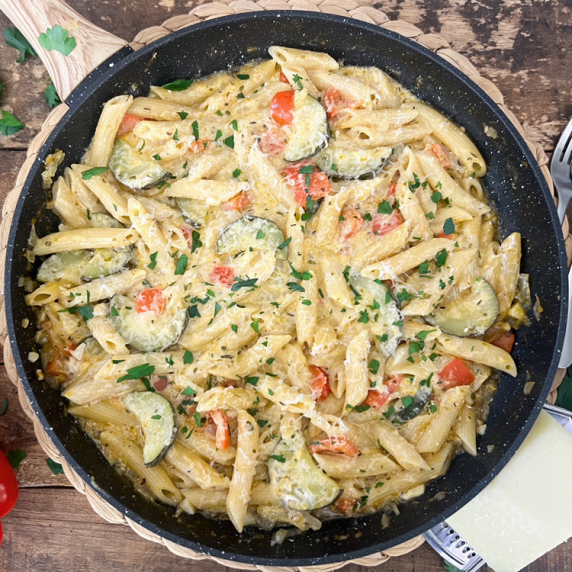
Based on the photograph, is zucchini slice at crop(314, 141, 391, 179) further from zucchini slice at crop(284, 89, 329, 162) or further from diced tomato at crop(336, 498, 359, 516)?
diced tomato at crop(336, 498, 359, 516)

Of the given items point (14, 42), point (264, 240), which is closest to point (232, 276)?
point (264, 240)

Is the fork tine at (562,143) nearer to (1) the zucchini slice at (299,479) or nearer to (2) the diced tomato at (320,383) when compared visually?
(2) the diced tomato at (320,383)

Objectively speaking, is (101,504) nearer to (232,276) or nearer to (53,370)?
(53,370)

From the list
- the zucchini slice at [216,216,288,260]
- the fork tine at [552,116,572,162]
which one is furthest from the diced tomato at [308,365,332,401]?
the fork tine at [552,116,572,162]

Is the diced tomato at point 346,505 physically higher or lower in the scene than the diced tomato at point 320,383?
lower

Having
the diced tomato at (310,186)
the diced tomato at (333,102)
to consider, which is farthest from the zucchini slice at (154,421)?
the diced tomato at (333,102)

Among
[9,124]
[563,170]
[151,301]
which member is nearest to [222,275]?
[151,301]

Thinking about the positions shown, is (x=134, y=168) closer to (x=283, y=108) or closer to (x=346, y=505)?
(x=283, y=108)
